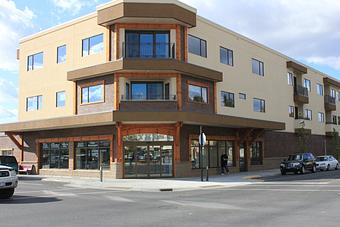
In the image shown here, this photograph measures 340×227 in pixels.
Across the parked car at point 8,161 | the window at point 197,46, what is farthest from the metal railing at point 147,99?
the parked car at point 8,161

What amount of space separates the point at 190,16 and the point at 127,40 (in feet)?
15.8

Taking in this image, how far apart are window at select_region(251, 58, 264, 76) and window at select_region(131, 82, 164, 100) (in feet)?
44.4

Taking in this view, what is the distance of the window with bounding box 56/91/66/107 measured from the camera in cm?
3569

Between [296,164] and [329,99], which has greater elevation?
[329,99]

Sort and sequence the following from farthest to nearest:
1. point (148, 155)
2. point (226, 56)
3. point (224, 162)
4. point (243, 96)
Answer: point (243, 96), point (226, 56), point (224, 162), point (148, 155)

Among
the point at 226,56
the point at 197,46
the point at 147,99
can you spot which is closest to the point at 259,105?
the point at 226,56

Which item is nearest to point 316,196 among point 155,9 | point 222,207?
point 222,207

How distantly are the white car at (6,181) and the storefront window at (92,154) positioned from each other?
44.8 ft

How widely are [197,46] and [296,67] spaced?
19.7m

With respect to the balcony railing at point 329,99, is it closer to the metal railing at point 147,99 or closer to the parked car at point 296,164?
the parked car at point 296,164

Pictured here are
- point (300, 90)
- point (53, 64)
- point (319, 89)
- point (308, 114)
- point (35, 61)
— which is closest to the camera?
point (53, 64)

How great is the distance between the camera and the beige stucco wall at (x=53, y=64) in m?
34.1

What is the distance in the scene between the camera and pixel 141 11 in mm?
29625

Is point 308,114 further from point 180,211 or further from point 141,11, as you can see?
point 180,211
